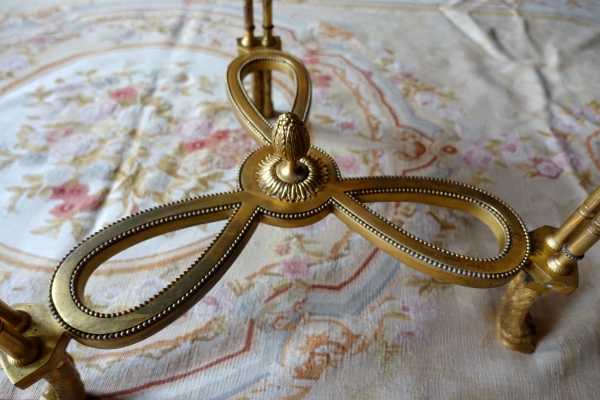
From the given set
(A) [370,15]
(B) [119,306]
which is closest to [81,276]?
(B) [119,306]

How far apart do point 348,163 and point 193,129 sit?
13.2 inches

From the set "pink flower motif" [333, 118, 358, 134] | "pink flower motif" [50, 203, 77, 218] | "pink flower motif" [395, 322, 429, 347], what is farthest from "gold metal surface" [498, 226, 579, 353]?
"pink flower motif" [50, 203, 77, 218]

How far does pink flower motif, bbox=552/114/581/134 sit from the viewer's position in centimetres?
99

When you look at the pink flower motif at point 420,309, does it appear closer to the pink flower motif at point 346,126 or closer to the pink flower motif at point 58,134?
the pink flower motif at point 346,126

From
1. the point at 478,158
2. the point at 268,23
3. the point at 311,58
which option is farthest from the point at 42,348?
the point at 311,58

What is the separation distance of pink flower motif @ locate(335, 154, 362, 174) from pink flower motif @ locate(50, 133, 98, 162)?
0.49m

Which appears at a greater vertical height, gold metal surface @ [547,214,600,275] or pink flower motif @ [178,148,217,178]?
gold metal surface @ [547,214,600,275]

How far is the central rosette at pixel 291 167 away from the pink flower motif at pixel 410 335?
24 cm

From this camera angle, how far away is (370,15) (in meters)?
1.35

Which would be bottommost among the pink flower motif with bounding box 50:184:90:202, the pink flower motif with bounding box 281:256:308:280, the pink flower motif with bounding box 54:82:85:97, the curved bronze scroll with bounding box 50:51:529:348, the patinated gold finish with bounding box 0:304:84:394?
the pink flower motif with bounding box 281:256:308:280

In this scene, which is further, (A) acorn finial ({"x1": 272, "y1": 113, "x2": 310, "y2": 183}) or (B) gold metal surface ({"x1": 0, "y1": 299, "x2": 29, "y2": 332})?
(A) acorn finial ({"x1": 272, "y1": 113, "x2": 310, "y2": 183})

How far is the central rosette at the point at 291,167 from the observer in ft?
1.88

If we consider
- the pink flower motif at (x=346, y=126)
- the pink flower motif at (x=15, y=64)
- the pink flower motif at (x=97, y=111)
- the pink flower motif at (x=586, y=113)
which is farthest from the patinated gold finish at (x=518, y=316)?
the pink flower motif at (x=15, y=64)

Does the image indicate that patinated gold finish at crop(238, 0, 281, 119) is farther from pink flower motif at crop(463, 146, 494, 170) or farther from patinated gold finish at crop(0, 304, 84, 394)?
patinated gold finish at crop(0, 304, 84, 394)
